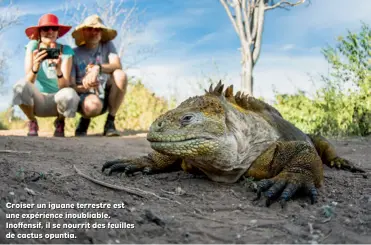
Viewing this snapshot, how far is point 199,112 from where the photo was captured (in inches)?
120

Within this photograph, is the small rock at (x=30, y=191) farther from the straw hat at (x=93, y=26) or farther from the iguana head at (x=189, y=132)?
the straw hat at (x=93, y=26)

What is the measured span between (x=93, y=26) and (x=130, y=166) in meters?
5.16

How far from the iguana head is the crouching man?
A: 5140 mm

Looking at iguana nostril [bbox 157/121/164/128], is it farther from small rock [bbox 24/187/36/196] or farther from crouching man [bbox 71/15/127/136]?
crouching man [bbox 71/15/127/136]

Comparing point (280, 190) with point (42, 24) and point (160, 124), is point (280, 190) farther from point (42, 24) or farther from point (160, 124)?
point (42, 24)

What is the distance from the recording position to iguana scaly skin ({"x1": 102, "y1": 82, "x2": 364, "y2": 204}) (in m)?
2.96

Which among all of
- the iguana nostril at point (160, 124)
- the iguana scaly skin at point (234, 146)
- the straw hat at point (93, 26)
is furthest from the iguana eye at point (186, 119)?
the straw hat at point (93, 26)

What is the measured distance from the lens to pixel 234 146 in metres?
3.12

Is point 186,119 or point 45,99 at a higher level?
point 45,99

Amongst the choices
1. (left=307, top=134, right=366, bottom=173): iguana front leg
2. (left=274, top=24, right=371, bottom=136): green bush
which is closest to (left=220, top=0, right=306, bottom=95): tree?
(left=274, top=24, right=371, bottom=136): green bush

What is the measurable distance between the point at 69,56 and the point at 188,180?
16.9 ft

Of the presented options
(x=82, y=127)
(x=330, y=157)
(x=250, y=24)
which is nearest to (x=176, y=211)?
(x=330, y=157)

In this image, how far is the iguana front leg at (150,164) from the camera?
381 centimetres

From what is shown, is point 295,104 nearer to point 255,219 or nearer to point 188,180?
point 188,180
